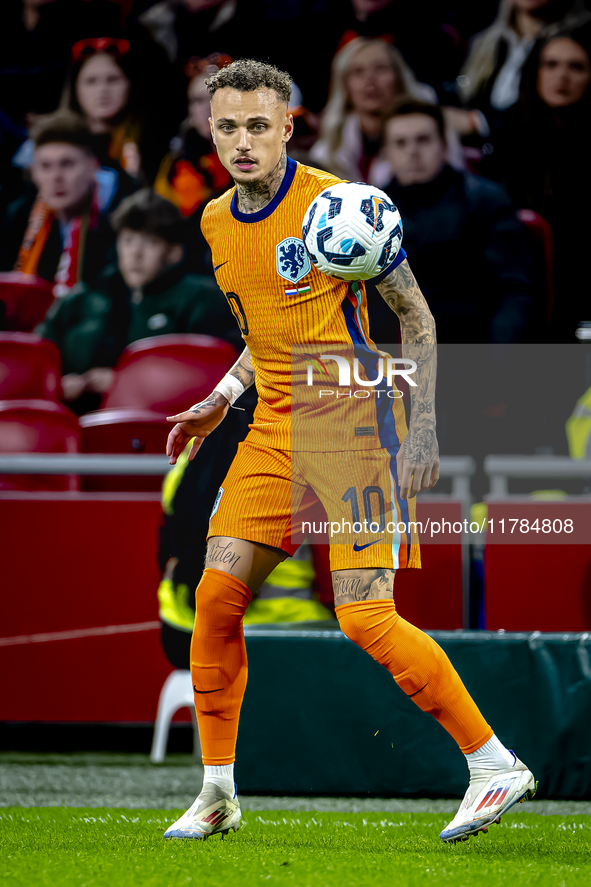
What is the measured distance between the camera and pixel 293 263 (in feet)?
6.98

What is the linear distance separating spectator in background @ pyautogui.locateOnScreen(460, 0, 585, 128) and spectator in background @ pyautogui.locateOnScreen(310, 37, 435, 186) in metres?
0.30

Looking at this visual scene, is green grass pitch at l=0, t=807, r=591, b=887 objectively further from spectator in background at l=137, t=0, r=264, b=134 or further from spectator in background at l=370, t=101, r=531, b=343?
spectator in background at l=137, t=0, r=264, b=134

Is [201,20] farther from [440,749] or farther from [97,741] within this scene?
[440,749]

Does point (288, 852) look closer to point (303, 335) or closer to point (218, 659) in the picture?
point (218, 659)

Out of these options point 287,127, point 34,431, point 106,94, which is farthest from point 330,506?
point 106,94

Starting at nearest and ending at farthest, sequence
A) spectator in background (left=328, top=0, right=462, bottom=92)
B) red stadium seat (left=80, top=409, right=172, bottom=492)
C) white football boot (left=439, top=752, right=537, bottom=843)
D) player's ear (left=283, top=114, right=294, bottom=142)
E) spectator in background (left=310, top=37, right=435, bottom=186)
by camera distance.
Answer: white football boot (left=439, top=752, right=537, bottom=843) < player's ear (left=283, top=114, right=294, bottom=142) < red stadium seat (left=80, top=409, right=172, bottom=492) < spectator in background (left=310, top=37, right=435, bottom=186) < spectator in background (left=328, top=0, right=462, bottom=92)

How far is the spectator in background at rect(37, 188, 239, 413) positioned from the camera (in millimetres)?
5309

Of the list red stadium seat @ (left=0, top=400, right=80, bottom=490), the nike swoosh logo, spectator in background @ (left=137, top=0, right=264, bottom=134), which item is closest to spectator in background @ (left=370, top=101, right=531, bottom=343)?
spectator in background @ (left=137, top=0, right=264, bottom=134)

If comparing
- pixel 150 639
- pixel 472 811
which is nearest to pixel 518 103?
pixel 150 639

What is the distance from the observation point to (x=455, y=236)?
509 centimetres

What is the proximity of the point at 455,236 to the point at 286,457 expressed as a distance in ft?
10.8

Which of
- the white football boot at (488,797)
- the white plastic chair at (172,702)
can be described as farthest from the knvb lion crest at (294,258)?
the white plastic chair at (172,702)

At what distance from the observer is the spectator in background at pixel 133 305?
531 centimetres

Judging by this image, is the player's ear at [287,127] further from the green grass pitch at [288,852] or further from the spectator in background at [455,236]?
the spectator in background at [455,236]
